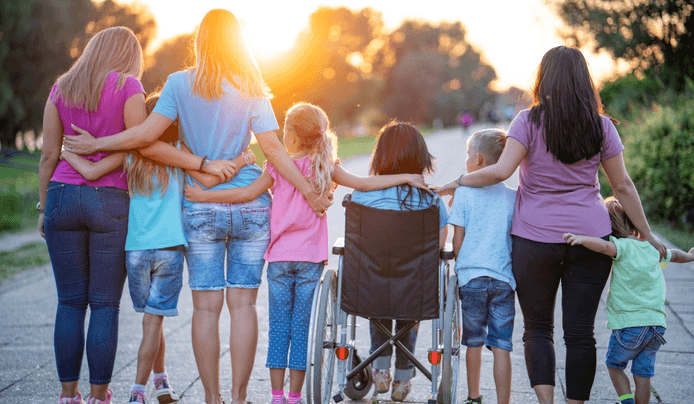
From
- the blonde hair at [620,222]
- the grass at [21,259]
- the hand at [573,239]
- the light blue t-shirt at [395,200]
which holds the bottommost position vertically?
the grass at [21,259]

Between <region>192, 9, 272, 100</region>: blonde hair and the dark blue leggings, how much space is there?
5.17 feet

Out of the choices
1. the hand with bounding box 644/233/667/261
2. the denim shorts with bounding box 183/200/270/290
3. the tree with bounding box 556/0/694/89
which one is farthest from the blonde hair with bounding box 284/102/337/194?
the tree with bounding box 556/0/694/89

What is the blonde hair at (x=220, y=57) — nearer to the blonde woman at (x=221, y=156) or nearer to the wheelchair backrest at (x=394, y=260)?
the blonde woman at (x=221, y=156)

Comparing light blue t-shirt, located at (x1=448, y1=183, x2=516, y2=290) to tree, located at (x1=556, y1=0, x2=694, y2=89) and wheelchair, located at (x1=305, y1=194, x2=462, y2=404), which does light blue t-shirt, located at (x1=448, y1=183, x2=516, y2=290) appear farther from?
tree, located at (x1=556, y1=0, x2=694, y2=89)

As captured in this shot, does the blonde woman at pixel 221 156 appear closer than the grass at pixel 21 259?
Yes

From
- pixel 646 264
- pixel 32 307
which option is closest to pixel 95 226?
pixel 646 264

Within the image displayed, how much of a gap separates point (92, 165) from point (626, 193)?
2567 mm

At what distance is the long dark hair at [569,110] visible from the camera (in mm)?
2988

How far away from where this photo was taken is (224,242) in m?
3.29

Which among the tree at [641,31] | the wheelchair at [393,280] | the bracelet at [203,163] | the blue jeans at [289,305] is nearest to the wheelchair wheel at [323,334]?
the wheelchair at [393,280]

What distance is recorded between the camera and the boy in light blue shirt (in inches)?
128

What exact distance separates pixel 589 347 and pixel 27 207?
40.7ft

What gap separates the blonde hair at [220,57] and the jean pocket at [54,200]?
0.80 m

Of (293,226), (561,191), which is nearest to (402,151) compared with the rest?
(293,226)
